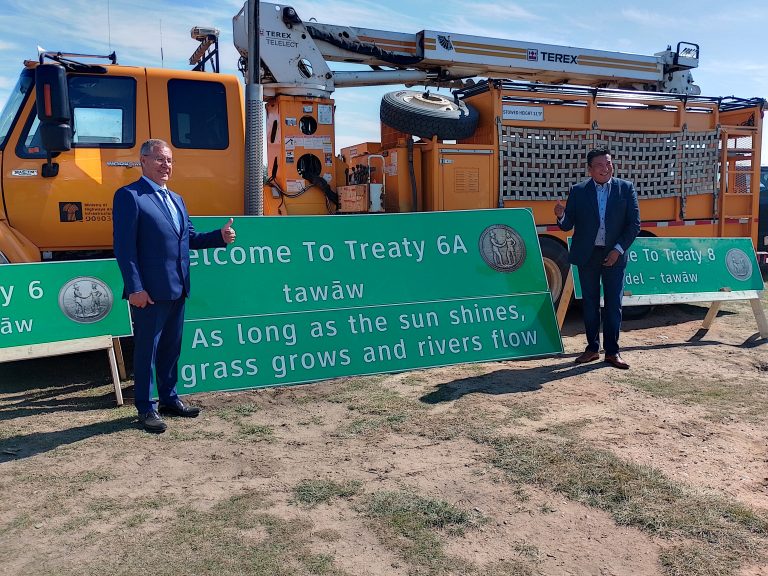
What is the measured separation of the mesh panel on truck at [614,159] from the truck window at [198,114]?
3.18 metres

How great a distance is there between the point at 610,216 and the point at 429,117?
2.47 m

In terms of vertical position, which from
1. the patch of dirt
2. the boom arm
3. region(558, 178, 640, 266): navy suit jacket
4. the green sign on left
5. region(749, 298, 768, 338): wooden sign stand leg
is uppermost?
the boom arm

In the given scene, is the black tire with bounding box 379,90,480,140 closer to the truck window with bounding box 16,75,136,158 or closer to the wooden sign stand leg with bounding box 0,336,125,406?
the truck window with bounding box 16,75,136,158

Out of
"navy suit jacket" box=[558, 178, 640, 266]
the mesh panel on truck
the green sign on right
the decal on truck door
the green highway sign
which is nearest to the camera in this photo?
the green highway sign

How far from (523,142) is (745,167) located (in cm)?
380

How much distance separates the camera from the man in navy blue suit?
4184 millimetres

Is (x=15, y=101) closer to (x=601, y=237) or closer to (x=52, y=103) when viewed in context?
(x=52, y=103)

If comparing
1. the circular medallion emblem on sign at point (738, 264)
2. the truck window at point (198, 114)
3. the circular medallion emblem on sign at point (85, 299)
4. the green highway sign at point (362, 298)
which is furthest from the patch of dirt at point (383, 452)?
the truck window at point (198, 114)

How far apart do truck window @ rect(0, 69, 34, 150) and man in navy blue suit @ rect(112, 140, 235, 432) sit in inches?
84.8

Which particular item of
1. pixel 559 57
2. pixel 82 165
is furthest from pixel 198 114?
pixel 559 57

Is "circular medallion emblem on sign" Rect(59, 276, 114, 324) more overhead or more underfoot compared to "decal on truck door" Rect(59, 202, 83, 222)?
more underfoot

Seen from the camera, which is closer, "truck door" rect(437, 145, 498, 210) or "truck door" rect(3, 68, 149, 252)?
"truck door" rect(3, 68, 149, 252)

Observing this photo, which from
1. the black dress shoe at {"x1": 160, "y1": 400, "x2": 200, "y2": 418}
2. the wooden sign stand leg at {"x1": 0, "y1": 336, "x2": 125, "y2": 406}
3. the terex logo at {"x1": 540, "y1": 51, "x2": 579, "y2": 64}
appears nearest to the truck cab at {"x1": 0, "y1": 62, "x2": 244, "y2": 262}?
the wooden sign stand leg at {"x1": 0, "y1": 336, "x2": 125, "y2": 406}

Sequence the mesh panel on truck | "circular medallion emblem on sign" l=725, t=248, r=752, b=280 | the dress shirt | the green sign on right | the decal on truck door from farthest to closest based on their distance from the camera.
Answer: the mesh panel on truck < "circular medallion emblem on sign" l=725, t=248, r=752, b=280 < the green sign on right < the decal on truck door < the dress shirt
